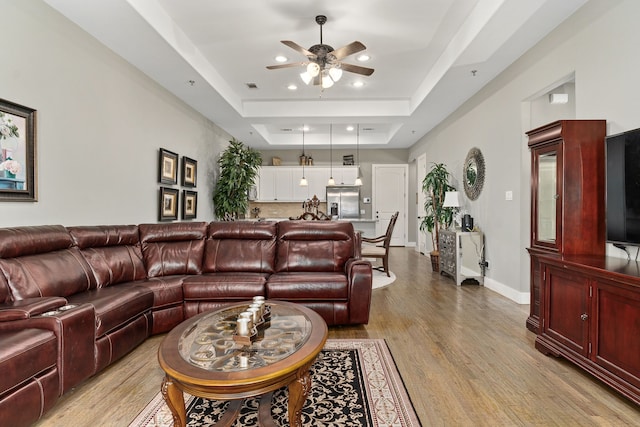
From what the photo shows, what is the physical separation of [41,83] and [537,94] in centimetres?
491

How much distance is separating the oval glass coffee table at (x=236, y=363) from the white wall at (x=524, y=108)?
2.84 m

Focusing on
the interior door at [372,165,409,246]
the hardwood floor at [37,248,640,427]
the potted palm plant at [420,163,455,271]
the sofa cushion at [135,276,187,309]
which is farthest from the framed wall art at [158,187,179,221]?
the interior door at [372,165,409,246]

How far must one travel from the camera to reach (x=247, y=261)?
3.60 meters

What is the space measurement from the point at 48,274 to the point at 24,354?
96cm

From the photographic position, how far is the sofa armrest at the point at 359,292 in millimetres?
3076

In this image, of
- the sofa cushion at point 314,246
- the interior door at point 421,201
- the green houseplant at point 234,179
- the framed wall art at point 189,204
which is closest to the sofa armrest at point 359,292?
the sofa cushion at point 314,246

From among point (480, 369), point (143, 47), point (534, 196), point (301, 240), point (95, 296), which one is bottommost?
point (480, 369)

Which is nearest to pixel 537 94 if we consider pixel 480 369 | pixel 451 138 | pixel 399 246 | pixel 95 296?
pixel 451 138

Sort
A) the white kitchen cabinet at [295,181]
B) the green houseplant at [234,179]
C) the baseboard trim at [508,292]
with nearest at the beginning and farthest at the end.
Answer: the baseboard trim at [508,292]
the green houseplant at [234,179]
the white kitchen cabinet at [295,181]

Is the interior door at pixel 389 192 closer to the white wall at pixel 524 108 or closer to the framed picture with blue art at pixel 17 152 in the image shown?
the white wall at pixel 524 108

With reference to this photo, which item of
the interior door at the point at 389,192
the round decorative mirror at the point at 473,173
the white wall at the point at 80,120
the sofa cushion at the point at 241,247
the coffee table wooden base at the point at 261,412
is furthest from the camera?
the interior door at the point at 389,192

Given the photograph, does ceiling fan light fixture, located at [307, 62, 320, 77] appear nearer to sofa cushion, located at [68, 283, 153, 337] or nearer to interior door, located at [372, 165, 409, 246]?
sofa cushion, located at [68, 283, 153, 337]

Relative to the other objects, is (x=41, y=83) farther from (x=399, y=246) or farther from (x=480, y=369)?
(x=399, y=246)

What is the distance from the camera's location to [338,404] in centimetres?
189
